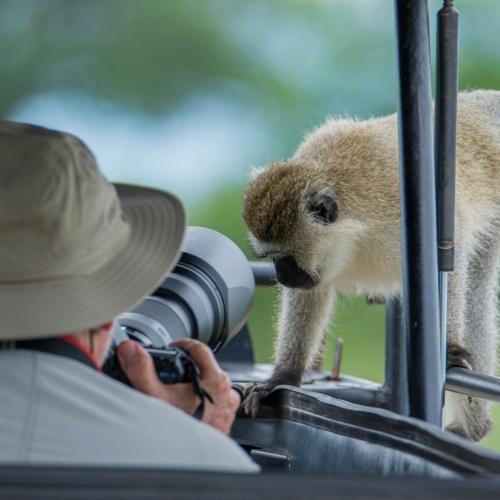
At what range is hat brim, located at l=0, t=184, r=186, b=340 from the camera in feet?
3.95

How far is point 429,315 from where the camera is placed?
5.82ft

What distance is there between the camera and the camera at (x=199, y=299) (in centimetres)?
187

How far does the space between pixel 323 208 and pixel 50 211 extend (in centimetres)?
227

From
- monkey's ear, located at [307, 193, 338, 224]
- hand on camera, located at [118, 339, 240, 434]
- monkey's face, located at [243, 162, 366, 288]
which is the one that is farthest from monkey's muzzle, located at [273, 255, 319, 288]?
hand on camera, located at [118, 339, 240, 434]

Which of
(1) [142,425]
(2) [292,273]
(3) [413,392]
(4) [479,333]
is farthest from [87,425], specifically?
(4) [479,333]

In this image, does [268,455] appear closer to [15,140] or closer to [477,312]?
[15,140]

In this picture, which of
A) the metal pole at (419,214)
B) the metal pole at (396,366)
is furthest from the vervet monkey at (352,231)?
the metal pole at (419,214)

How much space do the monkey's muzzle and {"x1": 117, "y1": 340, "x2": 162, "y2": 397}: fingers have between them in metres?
1.95

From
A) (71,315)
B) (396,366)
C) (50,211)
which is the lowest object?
(396,366)

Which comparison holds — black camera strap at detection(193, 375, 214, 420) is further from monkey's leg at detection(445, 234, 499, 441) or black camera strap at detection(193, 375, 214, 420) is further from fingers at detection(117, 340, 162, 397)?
monkey's leg at detection(445, 234, 499, 441)

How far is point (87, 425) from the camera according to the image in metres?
1.14

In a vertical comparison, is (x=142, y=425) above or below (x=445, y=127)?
below

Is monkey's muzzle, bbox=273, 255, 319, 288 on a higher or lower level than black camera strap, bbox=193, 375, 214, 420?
higher

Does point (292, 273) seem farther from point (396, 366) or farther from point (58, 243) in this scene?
point (58, 243)
